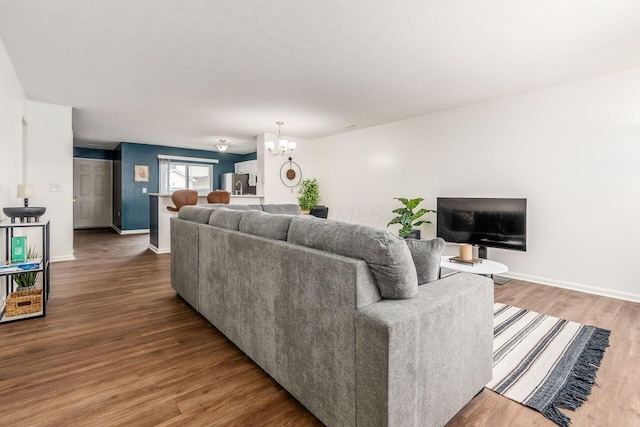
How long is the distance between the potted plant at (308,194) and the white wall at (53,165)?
429cm

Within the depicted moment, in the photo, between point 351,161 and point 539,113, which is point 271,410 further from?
point 351,161

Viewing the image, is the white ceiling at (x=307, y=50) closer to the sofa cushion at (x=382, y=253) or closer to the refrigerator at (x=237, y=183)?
the sofa cushion at (x=382, y=253)

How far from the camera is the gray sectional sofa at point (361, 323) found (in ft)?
3.76

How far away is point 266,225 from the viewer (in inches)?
74.8

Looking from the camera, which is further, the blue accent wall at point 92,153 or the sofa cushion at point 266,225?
the blue accent wall at point 92,153

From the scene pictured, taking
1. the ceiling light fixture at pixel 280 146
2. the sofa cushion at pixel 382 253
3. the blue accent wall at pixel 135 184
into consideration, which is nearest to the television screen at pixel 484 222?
the ceiling light fixture at pixel 280 146

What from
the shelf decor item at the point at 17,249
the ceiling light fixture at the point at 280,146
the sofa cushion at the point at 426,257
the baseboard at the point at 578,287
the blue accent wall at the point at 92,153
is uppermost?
the blue accent wall at the point at 92,153

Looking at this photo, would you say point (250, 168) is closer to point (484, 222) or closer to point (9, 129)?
point (9, 129)

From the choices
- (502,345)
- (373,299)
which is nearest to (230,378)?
(373,299)

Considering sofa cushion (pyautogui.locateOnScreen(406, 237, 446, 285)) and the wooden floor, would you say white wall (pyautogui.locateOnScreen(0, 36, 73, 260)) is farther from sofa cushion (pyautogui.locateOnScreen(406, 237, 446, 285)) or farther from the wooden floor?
sofa cushion (pyautogui.locateOnScreen(406, 237, 446, 285))

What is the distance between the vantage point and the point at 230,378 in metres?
1.82

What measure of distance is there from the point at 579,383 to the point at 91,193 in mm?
10996

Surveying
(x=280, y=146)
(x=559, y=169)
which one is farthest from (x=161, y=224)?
(x=559, y=169)

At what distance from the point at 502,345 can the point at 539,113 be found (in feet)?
10.1
